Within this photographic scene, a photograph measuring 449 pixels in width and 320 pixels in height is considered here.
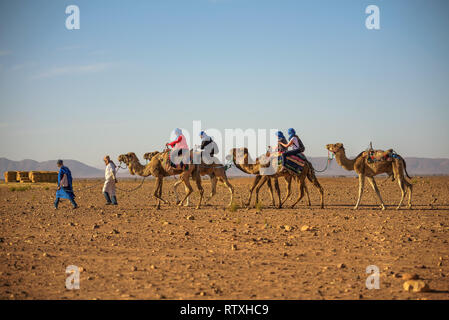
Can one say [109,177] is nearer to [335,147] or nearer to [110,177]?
[110,177]

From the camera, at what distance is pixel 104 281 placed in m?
7.38

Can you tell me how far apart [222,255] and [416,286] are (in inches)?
147

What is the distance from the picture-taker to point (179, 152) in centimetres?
1697

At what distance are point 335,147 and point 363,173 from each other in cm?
141

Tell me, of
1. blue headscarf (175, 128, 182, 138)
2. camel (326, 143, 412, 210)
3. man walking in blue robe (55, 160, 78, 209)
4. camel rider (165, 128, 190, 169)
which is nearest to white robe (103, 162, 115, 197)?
man walking in blue robe (55, 160, 78, 209)

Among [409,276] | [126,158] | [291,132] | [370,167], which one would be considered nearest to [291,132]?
[291,132]

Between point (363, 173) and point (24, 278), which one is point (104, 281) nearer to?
point (24, 278)

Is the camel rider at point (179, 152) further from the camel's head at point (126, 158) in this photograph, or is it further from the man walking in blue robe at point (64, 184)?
the man walking in blue robe at point (64, 184)

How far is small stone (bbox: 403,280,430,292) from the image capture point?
22.0ft

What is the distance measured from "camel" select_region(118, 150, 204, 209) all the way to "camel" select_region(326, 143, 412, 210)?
5201mm

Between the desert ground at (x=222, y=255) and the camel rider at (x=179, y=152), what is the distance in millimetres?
2416

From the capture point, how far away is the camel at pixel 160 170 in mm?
17047

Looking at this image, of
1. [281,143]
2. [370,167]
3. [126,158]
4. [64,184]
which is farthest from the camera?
Answer: [126,158]
